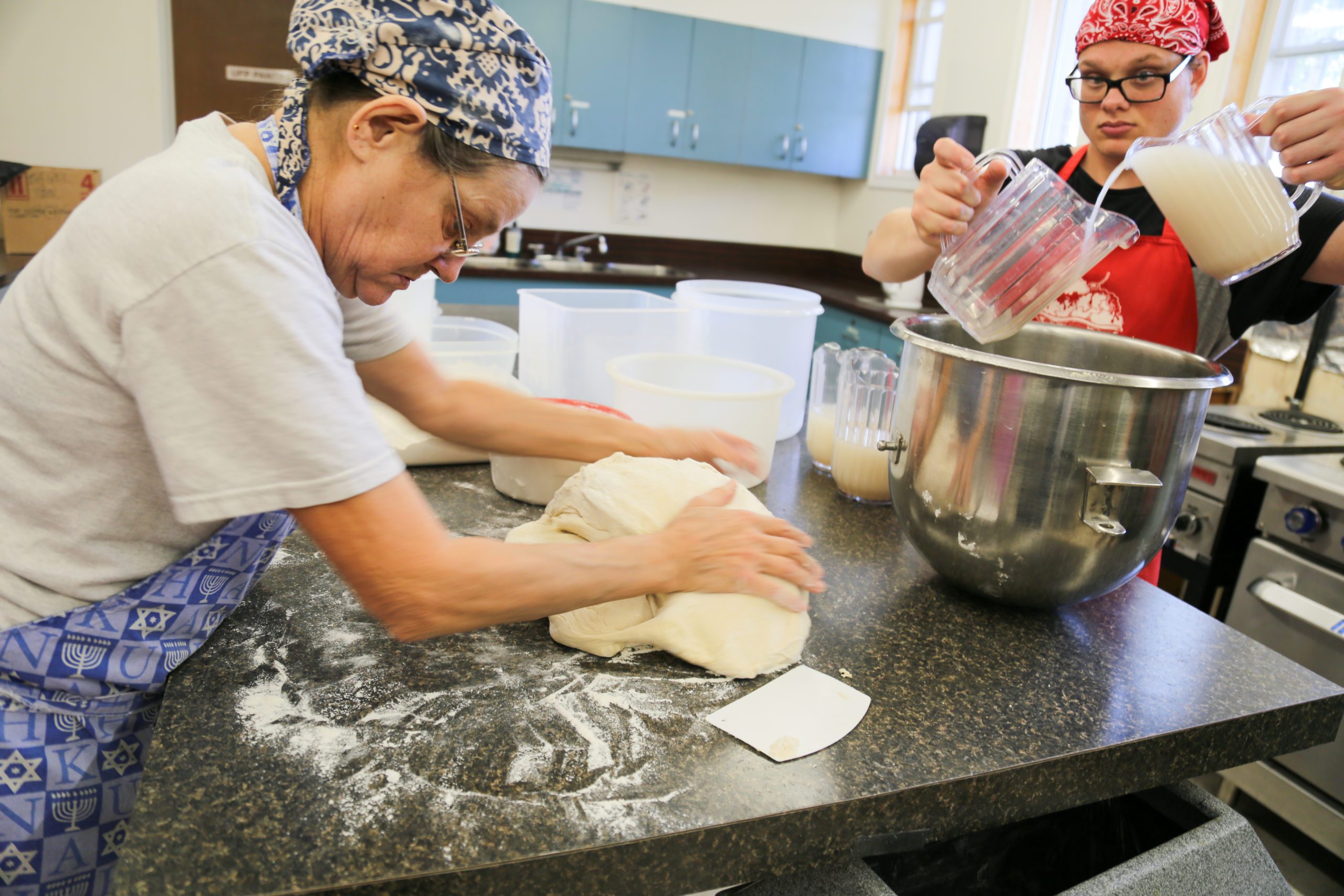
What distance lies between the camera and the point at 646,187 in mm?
5121

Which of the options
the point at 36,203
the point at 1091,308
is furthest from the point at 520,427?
the point at 36,203

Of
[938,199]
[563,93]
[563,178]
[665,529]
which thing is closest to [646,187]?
[563,178]

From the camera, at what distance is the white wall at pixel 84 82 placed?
3.88m

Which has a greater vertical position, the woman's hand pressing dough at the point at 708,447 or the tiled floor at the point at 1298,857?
the woman's hand pressing dough at the point at 708,447

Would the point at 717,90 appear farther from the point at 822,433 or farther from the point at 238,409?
the point at 238,409

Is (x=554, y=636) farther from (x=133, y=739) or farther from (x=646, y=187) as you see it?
(x=646, y=187)

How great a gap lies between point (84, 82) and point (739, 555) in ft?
15.2

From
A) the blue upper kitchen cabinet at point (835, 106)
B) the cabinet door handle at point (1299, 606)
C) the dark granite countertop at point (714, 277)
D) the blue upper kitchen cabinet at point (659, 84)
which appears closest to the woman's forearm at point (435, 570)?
the cabinet door handle at point (1299, 606)

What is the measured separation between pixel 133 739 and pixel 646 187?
469 cm

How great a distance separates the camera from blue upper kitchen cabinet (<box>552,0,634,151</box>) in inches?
171

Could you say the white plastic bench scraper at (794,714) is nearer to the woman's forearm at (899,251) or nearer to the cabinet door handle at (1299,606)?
the woman's forearm at (899,251)

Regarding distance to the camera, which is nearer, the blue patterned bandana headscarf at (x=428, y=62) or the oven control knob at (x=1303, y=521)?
the blue patterned bandana headscarf at (x=428, y=62)

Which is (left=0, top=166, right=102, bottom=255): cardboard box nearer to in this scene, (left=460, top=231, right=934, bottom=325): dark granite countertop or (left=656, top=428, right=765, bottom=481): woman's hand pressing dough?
(left=460, top=231, right=934, bottom=325): dark granite countertop

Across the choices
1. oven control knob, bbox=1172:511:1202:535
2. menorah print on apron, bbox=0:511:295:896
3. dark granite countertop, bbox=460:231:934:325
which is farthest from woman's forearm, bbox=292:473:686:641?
dark granite countertop, bbox=460:231:934:325
